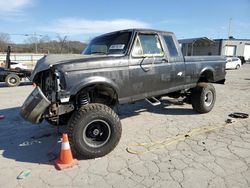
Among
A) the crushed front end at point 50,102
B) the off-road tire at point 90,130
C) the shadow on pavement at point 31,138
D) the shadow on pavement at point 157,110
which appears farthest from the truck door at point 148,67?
the shadow on pavement at point 31,138

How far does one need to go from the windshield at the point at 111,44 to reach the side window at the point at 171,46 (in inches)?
46.0

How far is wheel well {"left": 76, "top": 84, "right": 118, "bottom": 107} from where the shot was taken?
184 inches

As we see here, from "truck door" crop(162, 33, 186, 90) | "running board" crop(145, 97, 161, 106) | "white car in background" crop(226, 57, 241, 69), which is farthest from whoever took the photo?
"white car in background" crop(226, 57, 241, 69)


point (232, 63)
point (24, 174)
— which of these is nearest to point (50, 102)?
point (24, 174)

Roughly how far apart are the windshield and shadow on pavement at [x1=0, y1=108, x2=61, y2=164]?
6.82ft

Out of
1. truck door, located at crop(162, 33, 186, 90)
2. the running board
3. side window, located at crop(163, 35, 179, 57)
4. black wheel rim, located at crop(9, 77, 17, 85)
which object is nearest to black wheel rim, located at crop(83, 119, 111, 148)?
the running board

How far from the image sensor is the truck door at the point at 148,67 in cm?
514

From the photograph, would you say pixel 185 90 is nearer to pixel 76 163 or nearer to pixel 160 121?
pixel 160 121

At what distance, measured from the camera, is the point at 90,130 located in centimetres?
453

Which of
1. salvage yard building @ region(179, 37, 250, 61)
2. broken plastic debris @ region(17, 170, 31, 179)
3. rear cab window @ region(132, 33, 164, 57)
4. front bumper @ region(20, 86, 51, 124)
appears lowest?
broken plastic debris @ region(17, 170, 31, 179)

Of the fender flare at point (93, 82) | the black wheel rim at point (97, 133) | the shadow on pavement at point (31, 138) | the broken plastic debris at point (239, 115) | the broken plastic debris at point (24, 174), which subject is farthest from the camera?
the broken plastic debris at point (239, 115)

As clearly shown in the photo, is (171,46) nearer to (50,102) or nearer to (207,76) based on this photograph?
(207,76)

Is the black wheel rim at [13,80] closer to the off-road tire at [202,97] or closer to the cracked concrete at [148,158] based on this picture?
the cracked concrete at [148,158]

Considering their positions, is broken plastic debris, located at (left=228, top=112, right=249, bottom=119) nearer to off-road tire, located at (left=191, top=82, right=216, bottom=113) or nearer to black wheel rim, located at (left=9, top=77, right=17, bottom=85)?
off-road tire, located at (left=191, top=82, right=216, bottom=113)
